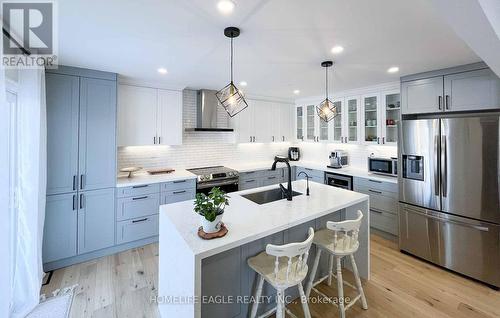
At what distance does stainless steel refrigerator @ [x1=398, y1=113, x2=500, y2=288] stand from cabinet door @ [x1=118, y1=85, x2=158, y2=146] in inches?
145

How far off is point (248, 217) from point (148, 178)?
2154 millimetres

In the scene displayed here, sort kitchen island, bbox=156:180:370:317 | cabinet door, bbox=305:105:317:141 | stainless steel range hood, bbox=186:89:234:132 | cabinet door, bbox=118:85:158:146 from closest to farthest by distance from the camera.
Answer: kitchen island, bbox=156:180:370:317, cabinet door, bbox=118:85:158:146, stainless steel range hood, bbox=186:89:234:132, cabinet door, bbox=305:105:317:141

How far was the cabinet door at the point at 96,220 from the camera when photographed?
2824 millimetres

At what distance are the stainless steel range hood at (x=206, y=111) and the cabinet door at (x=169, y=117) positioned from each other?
35 cm

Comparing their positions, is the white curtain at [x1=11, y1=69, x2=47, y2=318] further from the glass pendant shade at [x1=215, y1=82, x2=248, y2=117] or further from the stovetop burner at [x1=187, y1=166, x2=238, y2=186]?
the stovetop burner at [x1=187, y1=166, x2=238, y2=186]

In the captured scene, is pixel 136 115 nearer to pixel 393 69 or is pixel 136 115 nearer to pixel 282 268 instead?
pixel 282 268

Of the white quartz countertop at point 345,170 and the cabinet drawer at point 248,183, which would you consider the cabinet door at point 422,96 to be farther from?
the cabinet drawer at point 248,183

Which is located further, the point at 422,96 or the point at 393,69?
the point at 422,96

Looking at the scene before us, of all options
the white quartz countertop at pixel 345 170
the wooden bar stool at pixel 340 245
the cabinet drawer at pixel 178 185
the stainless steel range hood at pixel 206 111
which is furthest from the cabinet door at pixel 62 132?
the wooden bar stool at pixel 340 245

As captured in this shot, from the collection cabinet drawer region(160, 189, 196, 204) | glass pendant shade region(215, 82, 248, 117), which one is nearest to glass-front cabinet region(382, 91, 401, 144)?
glass pendant shade region(215, 82, 248, 117)

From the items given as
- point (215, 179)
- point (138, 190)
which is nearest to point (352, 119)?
point (215, 179)

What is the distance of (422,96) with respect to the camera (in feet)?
10.1

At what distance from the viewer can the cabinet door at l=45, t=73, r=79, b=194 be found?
260 cm

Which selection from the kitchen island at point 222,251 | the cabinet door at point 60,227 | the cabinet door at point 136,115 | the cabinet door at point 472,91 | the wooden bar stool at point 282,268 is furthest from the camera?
the cabinet door at point 136,115
